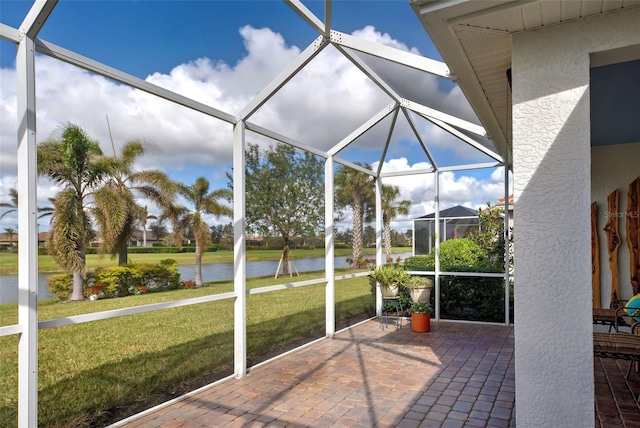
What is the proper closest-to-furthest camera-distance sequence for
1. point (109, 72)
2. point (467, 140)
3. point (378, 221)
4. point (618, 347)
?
1. point (109, 72)
2. point (618, 347)
3. point (467, 140)
4. point (378, 221)

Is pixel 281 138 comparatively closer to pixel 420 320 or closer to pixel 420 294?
pixel 420 320

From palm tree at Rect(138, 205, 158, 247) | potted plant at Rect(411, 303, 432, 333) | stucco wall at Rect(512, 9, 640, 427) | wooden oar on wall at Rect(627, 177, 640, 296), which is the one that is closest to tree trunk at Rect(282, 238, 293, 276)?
palm tree at Rect(138, 205, 158, 247)

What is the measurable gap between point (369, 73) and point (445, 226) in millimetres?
3818

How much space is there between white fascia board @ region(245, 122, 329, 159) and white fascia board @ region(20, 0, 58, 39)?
2301mm

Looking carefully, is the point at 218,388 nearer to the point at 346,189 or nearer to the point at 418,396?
the point at 418,396

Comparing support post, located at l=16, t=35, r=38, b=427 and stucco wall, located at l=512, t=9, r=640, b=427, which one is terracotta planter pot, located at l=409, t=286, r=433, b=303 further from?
support post, located at l=16, t=35, r=38, b=427

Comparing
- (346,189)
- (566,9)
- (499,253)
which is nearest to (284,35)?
(346,189)

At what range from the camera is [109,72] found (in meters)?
3.33

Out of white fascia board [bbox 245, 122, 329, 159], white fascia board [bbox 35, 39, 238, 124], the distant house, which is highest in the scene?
white fascia board [bbox 35, 39, 238, 124]

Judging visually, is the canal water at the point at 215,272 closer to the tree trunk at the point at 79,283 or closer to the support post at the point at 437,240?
the tree trunk at the point at 79,283

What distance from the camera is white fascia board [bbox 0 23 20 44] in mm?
2679

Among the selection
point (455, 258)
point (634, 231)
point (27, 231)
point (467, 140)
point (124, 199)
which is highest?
point (467, 140)

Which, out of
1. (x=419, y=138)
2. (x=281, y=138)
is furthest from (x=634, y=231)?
(x=281, y=138)

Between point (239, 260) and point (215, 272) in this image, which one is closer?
point (239, 260)
